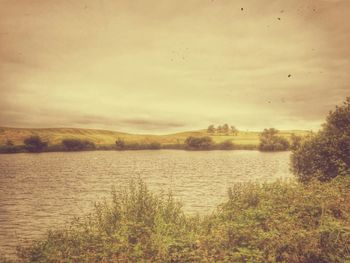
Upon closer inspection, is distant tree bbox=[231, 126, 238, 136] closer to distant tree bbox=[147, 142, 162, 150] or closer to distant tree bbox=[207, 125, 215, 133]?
distant tree bbox=[207, 125, 215, 133]

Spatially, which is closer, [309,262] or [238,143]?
[309,262]

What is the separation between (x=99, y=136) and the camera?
512 feet

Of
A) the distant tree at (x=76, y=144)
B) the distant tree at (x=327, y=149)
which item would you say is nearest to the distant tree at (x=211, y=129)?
the distant tree at (x=76, y=144)

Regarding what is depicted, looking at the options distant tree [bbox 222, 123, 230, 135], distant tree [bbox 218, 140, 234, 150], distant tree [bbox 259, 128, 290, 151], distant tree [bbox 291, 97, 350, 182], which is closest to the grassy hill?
distant tree [bbox 222, 123, 230, 135]

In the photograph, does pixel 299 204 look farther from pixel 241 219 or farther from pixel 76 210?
pixel 76 210

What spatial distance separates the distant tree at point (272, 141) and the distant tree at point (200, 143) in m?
20.9

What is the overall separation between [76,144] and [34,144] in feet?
52.1

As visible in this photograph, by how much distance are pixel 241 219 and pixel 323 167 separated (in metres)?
14.9

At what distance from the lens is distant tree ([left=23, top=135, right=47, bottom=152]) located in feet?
366

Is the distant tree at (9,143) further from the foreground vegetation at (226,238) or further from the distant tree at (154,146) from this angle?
the foreground vegetation at (226,238)

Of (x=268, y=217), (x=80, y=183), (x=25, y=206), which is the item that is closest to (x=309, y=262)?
(x=268, y=217)

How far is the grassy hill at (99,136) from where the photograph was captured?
113688 mm

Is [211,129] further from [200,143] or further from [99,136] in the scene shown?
[99,136]

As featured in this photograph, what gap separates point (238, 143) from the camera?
150125mm
